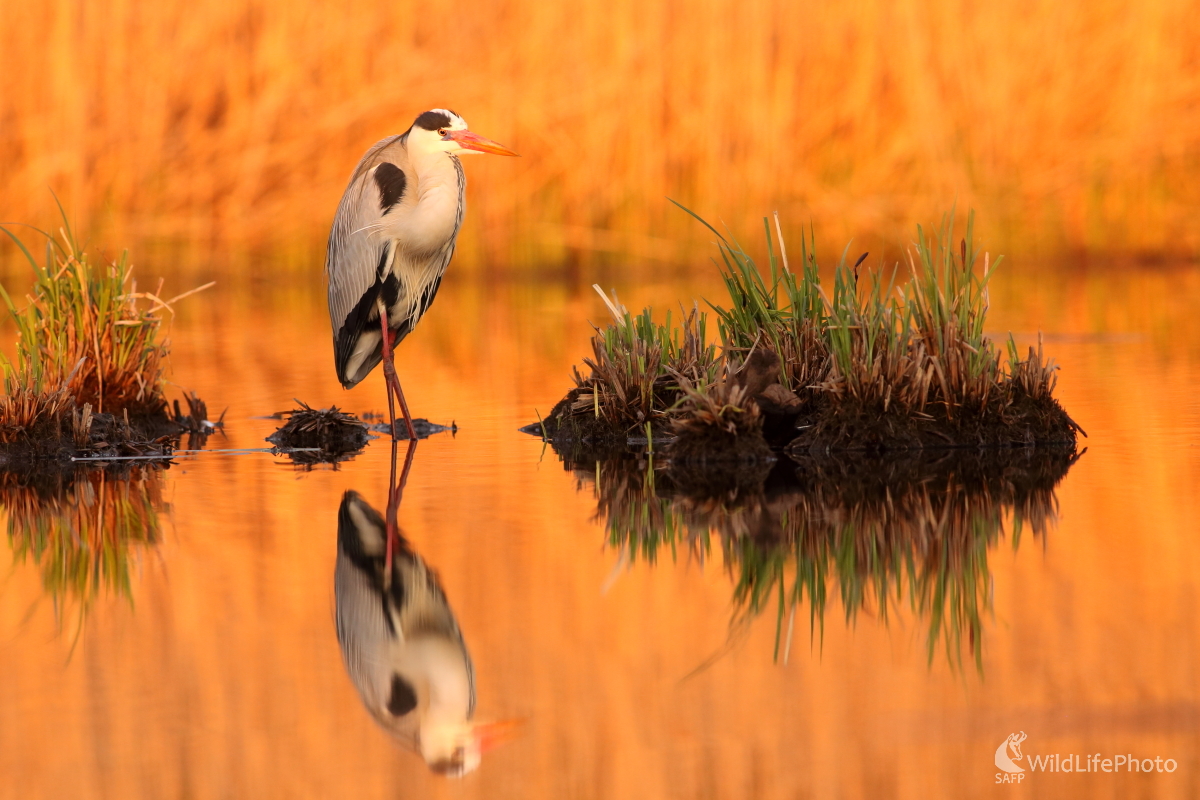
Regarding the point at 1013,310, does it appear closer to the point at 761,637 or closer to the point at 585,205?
the point at 585,205

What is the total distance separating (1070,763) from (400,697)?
1.47 metres

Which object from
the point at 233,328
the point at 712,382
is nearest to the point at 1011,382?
the point at 712,382

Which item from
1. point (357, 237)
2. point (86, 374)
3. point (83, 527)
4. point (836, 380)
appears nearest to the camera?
point (83, 527)

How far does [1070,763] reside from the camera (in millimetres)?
3334

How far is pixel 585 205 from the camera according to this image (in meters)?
15.8

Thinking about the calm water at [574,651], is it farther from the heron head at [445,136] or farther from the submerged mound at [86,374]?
the heron head at [445,136]

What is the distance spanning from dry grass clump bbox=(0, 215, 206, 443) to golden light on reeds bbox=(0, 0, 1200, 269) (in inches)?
293

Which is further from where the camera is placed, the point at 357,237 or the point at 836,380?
the point at 357,237

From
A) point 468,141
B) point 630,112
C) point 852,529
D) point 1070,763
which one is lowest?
point 1070,763

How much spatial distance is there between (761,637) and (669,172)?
12.0 metres

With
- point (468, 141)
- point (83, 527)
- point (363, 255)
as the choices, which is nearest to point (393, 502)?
point (83, 527)

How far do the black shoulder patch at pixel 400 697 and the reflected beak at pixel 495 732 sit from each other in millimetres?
244

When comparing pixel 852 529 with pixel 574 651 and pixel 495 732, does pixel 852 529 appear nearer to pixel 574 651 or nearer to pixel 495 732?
pixel 574 651

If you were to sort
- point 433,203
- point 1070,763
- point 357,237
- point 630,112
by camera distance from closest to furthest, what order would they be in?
point 1070,763, point 433,203, point 357,237, point 630,112
